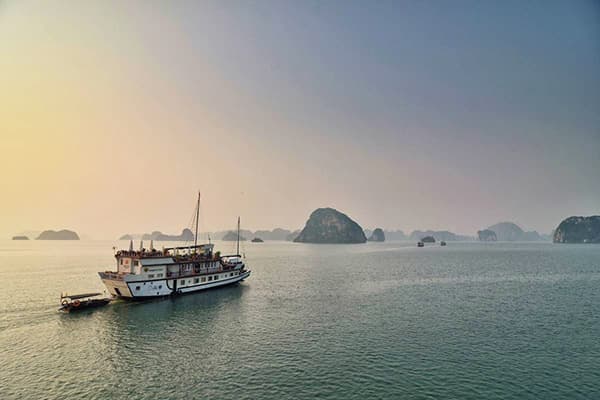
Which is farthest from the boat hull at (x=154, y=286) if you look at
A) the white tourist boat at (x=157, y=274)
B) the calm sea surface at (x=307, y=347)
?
the calm sea surface at (x=307, y=347)

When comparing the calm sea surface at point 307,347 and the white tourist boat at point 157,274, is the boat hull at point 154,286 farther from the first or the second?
the calm sea surface at point 307,347

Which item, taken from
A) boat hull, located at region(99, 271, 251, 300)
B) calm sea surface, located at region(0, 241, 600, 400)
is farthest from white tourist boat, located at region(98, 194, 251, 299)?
calm sea surface, located at region(0, 241, 600, 400)

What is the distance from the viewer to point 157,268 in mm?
65250

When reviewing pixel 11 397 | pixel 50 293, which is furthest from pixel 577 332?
pixel 50 293

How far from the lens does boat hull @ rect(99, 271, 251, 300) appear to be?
6150cm

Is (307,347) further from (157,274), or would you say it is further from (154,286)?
(157,274)

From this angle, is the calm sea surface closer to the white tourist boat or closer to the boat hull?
the boat hull

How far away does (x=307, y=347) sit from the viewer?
124 ft

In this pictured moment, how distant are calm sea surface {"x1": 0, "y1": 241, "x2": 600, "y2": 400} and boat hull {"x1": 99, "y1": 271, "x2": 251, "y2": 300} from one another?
7.74 feet

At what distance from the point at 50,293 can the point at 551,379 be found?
90601mm

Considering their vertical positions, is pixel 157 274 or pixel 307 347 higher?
pixel 157 274

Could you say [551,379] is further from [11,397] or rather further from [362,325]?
[11,397]

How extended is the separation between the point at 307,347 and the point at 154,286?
1601 inches

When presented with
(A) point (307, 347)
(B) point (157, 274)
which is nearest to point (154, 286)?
(B) point (157, 274)
